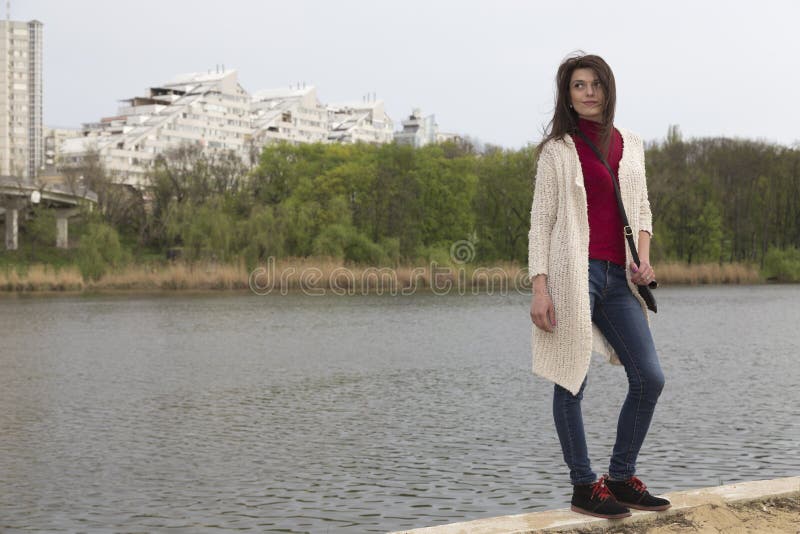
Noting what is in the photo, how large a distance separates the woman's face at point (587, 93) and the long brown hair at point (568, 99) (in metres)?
0.02

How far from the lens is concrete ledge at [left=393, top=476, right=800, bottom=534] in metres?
4.36

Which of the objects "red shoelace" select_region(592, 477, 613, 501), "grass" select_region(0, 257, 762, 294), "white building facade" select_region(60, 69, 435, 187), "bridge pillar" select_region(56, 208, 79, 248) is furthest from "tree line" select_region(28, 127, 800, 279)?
"white building facade" select_region(60, 69, 435, 187)

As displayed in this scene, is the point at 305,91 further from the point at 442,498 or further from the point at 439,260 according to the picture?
the point at 442,498

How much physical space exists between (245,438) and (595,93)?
208 inches

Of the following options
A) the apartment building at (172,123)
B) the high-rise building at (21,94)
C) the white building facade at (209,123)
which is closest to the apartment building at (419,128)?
the white building facade at (209,123)

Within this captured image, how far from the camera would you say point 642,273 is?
450 centimetres

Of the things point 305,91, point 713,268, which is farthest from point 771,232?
point 305,91

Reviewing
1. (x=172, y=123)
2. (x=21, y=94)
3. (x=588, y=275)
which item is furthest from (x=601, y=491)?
(x=21, y=94)

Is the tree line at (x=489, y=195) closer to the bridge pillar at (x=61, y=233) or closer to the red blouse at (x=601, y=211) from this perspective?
the bridge pillar at (x=61, y=233)

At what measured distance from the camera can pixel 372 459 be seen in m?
7.80

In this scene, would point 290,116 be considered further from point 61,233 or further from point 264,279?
point 264,279

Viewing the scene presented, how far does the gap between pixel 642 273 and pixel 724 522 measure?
1.14 meters

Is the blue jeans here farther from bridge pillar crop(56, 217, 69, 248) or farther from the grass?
bridge pillar crop(56, 217, 69, 248)

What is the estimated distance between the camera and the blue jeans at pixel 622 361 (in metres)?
4.54
